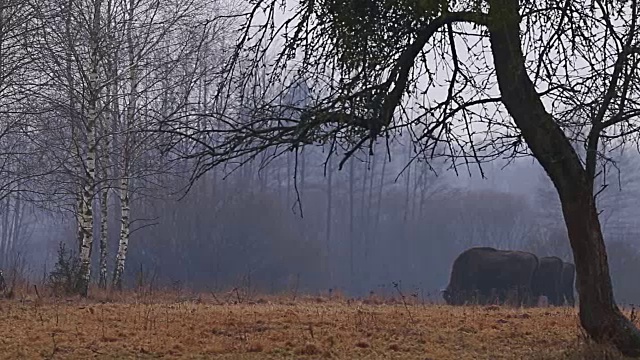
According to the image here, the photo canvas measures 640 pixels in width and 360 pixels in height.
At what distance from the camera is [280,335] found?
27.0 ft

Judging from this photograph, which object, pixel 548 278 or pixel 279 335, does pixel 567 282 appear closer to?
pixel 548 278

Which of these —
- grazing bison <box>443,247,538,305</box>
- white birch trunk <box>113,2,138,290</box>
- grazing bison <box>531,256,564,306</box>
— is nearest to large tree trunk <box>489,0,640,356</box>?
white birch trunk <box>113,2,138,290</box>

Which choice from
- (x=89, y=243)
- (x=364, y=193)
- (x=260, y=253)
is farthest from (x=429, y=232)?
(x=89, y=243)

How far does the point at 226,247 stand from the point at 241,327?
120ft

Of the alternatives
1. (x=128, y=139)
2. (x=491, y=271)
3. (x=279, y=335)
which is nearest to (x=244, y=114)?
(x=279, y=335)

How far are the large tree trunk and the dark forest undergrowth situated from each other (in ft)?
1.02

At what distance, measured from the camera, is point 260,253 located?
154 feet

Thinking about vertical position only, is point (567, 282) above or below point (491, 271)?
below

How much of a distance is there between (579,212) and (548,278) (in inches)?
813

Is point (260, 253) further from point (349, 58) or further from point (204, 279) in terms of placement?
point (349, 58)

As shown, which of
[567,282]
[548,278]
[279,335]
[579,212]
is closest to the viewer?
[579,212]

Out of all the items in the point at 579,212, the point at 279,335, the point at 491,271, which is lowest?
the point at 279,335

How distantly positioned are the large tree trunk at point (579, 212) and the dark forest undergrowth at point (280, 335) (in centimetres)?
31

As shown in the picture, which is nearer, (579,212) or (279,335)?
(579,212)
